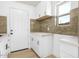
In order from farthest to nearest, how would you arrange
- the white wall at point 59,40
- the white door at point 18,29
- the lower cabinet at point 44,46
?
the white door at point 18,29, the lower cabinet at point 44,46, the white wall at point 59,40

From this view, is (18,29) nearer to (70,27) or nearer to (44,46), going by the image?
(44,46)

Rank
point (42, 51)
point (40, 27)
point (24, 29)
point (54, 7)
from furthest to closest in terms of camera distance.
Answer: point (40, 27), point (24, 29), point (54, 7), point (42, 51)

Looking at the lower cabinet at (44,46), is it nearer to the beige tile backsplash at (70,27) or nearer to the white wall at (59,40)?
the white wall at (59,40)

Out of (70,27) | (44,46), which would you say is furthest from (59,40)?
(44,46)

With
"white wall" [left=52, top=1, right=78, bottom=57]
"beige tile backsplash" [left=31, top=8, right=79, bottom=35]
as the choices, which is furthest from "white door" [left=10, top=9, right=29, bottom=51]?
"white wall" [left=52, top=1, right=78, bottom=57]

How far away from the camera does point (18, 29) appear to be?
11.9ft

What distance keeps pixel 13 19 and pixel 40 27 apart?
1310 millimetres

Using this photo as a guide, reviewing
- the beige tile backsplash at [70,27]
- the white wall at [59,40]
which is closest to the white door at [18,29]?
the beige tile backsplash at [70,27]

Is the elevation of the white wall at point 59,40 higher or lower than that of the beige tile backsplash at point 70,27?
lower

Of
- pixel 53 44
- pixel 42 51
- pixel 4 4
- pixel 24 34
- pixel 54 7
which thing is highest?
pixel 4 4

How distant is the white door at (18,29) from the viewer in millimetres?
3484

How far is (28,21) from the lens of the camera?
3918 mm

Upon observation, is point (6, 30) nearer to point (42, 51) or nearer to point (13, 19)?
point (13, 19)

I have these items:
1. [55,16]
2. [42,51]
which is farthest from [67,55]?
[55,16]
